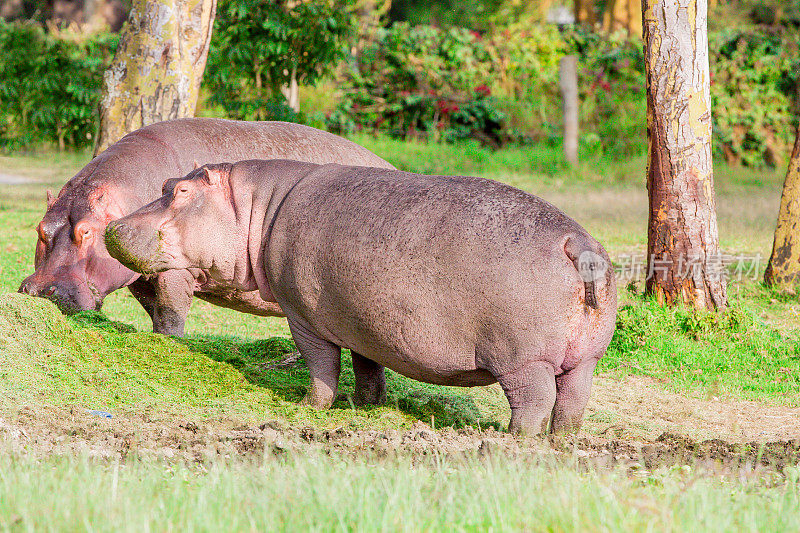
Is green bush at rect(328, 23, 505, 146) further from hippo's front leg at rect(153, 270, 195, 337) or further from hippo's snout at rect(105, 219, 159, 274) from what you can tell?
hippo's snout at rect(105, 219, 159, 274)

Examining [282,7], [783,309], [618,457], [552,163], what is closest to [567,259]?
[618,457]

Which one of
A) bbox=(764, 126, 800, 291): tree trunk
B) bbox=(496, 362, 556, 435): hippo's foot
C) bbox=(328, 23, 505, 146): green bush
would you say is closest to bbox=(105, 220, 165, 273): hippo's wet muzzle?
bbox=(496, 362, 556, 435): hippo's foot

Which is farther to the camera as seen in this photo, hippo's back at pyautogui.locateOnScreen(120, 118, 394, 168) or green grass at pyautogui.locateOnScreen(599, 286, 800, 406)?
green grass at pyautogui.locateOnScreen(599, 286, 800, 406)

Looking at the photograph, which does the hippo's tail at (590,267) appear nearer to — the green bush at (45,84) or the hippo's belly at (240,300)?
the hippo's belly at (240,300)

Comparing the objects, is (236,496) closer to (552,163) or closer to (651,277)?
(651,277)

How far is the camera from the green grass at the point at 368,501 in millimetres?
2611

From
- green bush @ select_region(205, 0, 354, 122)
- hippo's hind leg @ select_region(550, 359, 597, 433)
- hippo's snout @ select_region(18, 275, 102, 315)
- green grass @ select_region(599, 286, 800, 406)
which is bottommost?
green grass @ select_region(599, 286, 800, 406)

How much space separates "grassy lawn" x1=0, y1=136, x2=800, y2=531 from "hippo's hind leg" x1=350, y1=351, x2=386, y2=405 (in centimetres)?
7

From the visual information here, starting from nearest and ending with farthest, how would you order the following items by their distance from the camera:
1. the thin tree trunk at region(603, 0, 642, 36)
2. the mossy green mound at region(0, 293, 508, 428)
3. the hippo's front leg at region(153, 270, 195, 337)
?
1. the mossy green mound at region(0, 293, 508, 428)
2. the hippo's front leg at region(153, 270, 195, 337)
3. the thin tree trunk at region(603, 0, 642, 36)

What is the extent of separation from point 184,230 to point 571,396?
6.87 ft

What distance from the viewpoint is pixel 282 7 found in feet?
43.5

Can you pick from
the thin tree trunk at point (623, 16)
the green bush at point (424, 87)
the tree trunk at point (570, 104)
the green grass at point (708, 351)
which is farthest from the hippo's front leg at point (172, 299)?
the thin tree trunk at point (623, 16)

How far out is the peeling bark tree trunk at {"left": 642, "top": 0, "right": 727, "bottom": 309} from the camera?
7.24 metres

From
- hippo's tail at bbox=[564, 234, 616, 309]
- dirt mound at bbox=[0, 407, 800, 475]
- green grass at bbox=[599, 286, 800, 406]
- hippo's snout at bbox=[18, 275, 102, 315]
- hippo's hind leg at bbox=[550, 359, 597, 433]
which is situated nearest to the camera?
dirt mound at bbox=[0, 407, 800, 475]
